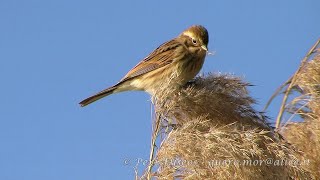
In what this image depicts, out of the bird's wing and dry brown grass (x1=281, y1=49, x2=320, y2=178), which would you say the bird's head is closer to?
the bird's wing

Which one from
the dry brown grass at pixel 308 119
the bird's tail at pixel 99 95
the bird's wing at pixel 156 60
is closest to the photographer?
the dry brown grass at pixel 308 119

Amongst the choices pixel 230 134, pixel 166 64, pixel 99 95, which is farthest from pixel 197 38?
pixel 230 134

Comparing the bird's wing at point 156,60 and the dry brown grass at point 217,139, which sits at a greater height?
the bird's wing at point 156,60

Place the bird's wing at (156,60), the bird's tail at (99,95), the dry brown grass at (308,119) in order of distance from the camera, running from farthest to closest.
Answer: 1. the bird's wing at (156,60)
2. the bird's tail at (99,95)
3. the dry brown grass at (308,119)

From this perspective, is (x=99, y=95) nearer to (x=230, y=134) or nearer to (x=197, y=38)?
(x=197, y=38)

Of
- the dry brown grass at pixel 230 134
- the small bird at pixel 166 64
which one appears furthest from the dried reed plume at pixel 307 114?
the small bird at pixel 166 64

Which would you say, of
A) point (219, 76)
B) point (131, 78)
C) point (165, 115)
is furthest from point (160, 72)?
point (165, 115)

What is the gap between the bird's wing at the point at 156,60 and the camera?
5895 millimetres

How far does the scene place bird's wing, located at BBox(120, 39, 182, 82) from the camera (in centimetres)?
589

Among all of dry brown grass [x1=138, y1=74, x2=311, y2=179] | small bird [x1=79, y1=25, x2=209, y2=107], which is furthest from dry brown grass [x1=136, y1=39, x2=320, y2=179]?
small bird [x1=79, y1=25, x2=209, y2=107]

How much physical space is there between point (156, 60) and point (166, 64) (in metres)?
0.11

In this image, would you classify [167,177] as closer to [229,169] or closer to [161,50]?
[229,169]

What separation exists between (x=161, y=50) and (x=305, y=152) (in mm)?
2606

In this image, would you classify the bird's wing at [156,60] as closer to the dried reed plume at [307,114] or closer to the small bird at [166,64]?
the small bird at [166,64]
